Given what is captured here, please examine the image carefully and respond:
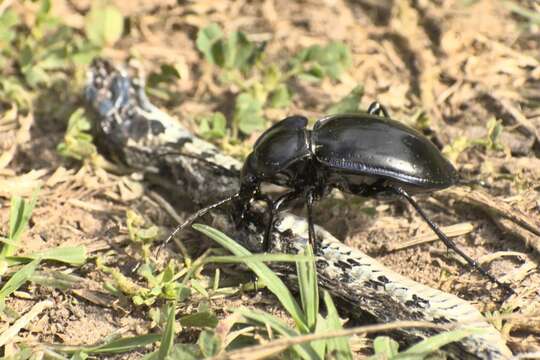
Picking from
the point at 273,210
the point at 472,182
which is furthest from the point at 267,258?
the point at 472,182

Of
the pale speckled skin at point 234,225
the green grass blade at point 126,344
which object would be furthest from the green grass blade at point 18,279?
the pale speckled skin at point 234,225

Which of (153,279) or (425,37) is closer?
(153,279)

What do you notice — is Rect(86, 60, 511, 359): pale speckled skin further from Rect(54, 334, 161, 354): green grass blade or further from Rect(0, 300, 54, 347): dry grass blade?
Rect(0, 300, 54, 347): dry grass blade

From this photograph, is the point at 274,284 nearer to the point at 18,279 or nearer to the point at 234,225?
the point at 234,225

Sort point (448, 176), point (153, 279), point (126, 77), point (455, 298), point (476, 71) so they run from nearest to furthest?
point (455, 298) → point (153, 279) → point (448, 176) → point (126, 77) → point (476, 71)

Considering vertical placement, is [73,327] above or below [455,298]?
below

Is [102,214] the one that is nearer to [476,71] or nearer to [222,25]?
[222,25]

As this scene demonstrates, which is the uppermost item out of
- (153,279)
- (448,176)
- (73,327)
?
(448,176)

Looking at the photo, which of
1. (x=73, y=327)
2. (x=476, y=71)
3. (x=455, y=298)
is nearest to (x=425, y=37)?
(x=476, y=71)
